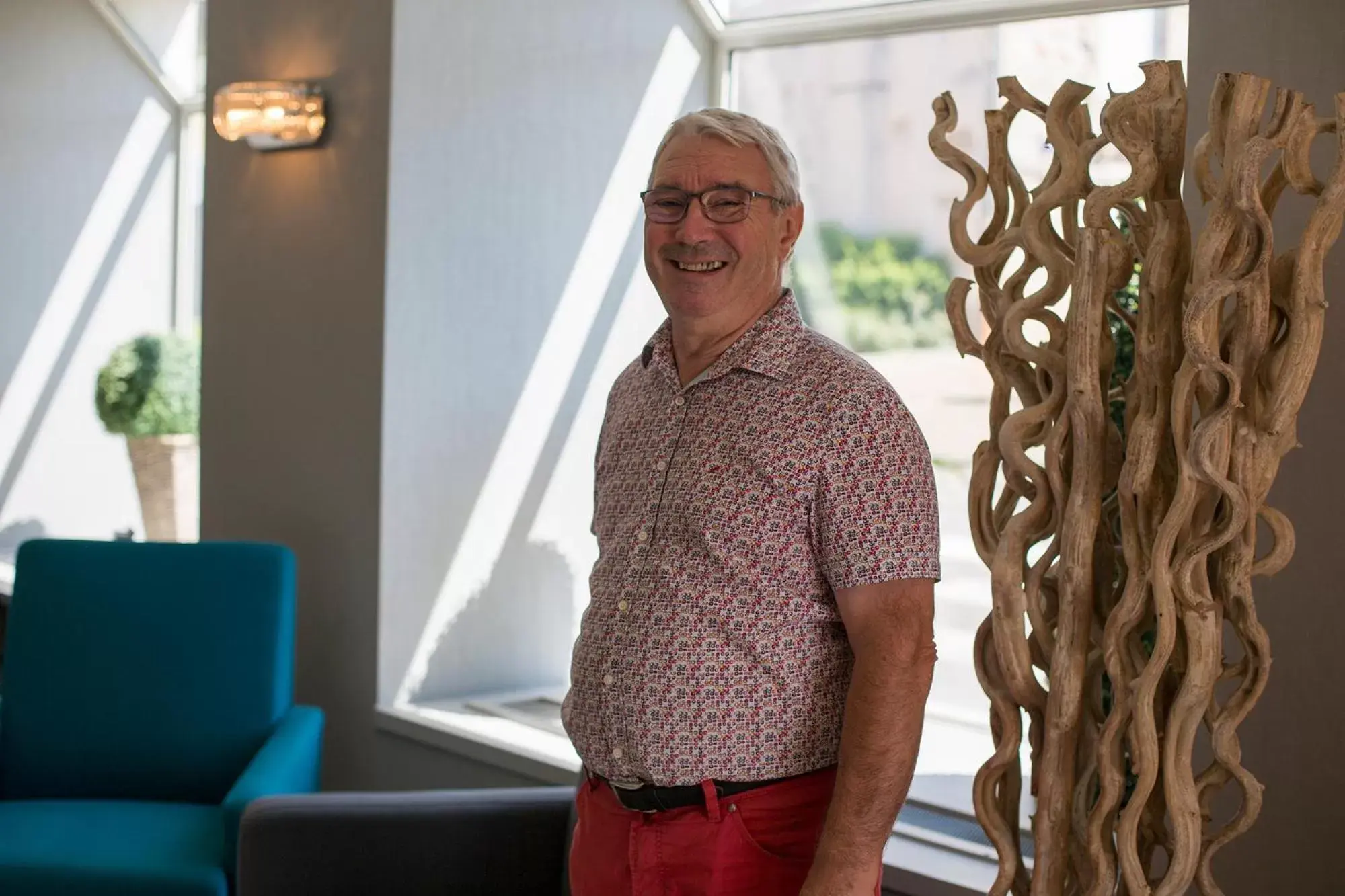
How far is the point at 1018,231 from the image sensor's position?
1.85 metres

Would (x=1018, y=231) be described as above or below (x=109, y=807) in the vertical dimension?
above

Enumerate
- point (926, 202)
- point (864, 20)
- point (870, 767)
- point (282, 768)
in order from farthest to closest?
1. point (864, 20)
2. point (926, 202)
3. point (282, 768)
4. point (870, 767)

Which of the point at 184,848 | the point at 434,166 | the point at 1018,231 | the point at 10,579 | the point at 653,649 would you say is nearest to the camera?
the point at 653,649

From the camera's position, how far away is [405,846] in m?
2.43

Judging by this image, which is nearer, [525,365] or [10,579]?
[525,365]

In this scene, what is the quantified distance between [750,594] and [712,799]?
0.80ft

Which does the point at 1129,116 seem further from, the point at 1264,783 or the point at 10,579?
the point at 10,579

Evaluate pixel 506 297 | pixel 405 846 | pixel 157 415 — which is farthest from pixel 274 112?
pixel 405 846

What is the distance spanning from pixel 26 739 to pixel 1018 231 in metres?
2.35

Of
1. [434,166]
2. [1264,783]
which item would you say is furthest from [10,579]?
[1264,783]

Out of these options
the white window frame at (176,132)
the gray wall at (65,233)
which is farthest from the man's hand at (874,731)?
the gray wall at (65,233)

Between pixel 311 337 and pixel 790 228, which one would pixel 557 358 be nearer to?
pixel 311 337

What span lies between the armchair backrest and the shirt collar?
162 cm

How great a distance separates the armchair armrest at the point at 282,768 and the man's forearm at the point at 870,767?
1242mm
